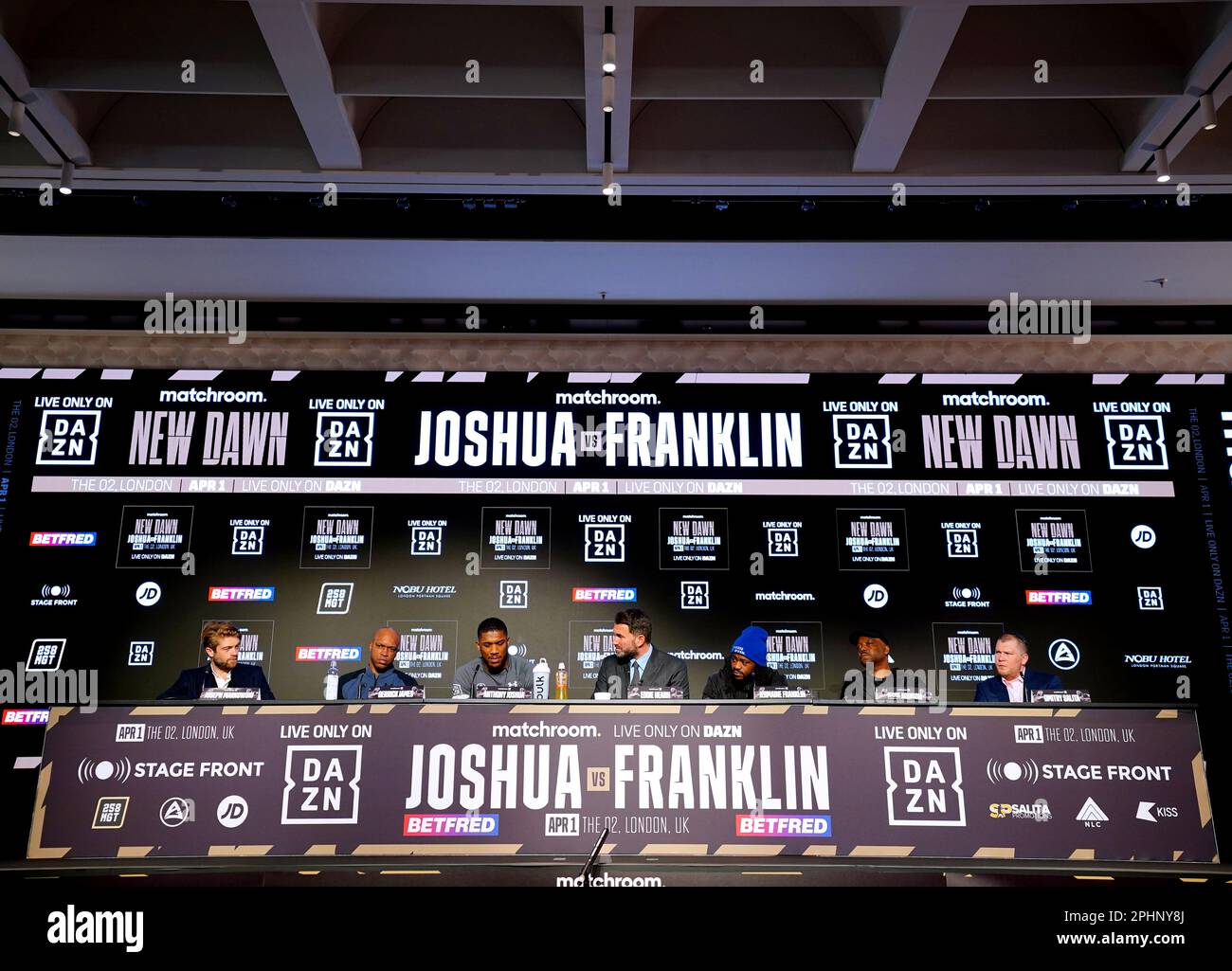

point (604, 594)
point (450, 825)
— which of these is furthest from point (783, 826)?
point (604, 594)

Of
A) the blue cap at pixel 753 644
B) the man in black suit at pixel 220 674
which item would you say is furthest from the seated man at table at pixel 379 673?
the blue cap at pixel 753 644

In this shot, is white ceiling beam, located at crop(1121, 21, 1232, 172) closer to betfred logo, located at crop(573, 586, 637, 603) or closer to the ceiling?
the ceiling

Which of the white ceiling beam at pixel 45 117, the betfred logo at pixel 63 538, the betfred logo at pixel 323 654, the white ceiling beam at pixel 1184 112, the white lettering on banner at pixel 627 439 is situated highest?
the white ceiling beam at pixel 45 117

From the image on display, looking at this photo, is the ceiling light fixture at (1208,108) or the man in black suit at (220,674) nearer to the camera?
the ceiling light fixture at (1208,108)

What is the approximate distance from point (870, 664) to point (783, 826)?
9.71 ft

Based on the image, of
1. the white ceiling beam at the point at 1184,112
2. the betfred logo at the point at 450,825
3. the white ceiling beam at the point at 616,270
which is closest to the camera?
the betfred logo at the point at 450,825

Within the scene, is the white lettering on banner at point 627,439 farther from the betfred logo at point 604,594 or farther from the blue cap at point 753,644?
the blue cap at point 753,644

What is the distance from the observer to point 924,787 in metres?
3.40

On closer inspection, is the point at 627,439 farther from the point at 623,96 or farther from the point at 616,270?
the point at 623,96

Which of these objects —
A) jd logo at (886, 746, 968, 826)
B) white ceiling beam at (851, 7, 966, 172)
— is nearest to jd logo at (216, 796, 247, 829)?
jd logo at (886, 746, 968, 826)

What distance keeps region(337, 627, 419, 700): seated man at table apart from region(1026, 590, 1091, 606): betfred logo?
12.3 feet

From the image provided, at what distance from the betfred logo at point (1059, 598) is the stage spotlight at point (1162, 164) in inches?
95.4

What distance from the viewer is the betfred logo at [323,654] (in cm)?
621
